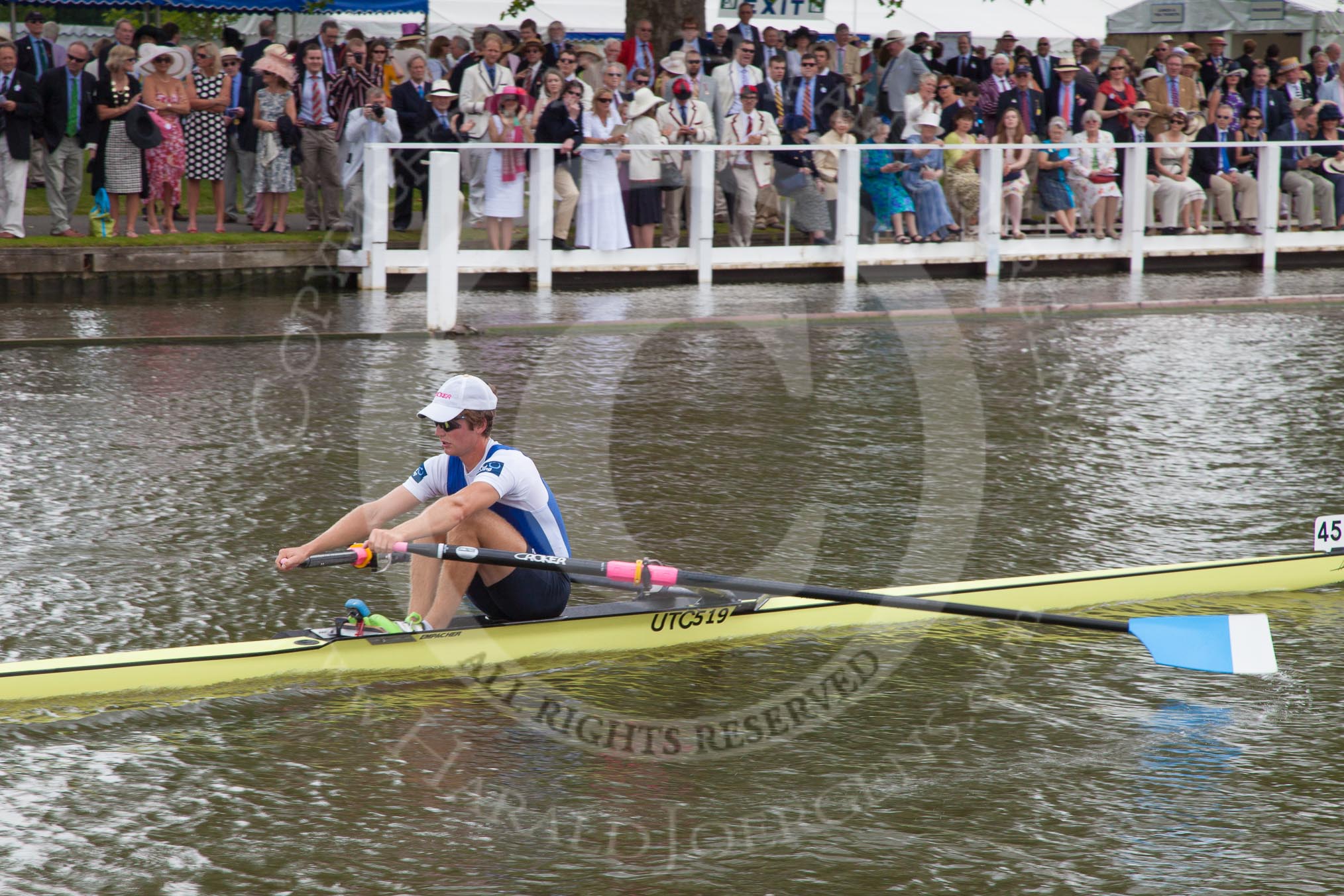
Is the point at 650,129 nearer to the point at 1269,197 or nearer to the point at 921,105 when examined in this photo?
the point at 921,105

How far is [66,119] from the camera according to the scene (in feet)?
50.1

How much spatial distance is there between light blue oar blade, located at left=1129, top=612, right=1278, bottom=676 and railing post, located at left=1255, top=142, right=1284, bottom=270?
14800mm

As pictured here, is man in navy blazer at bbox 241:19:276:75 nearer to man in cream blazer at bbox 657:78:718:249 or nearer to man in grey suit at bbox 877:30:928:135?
man in cream blazer at bbox 657:78:718:249

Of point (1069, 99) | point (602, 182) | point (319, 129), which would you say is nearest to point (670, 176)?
point (602, 182)

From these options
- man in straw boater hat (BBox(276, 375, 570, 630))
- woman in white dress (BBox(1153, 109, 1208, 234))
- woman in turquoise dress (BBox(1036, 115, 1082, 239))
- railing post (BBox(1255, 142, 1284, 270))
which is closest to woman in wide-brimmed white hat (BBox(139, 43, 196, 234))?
woman in turquoise dress (BBox(1036, 115, 1082, 239))

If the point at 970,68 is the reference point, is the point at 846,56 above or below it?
above

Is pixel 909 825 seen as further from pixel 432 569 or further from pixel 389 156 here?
pixel 389 156

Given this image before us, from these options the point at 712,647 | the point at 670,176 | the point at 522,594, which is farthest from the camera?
the point at 670,176

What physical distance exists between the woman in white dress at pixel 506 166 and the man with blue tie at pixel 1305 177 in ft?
30.7

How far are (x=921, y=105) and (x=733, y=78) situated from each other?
2.10 metres

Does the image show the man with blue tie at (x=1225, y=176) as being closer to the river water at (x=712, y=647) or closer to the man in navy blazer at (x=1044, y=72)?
the man in navy blazer at (x=1044, y=72)

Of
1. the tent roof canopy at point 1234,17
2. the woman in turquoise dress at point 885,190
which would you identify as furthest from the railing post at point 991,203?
the tent roof canopy at point 1234,17

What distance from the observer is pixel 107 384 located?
11.0 metres

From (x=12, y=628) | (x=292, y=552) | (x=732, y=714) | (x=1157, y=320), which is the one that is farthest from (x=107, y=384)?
(x=1157, y=320)
